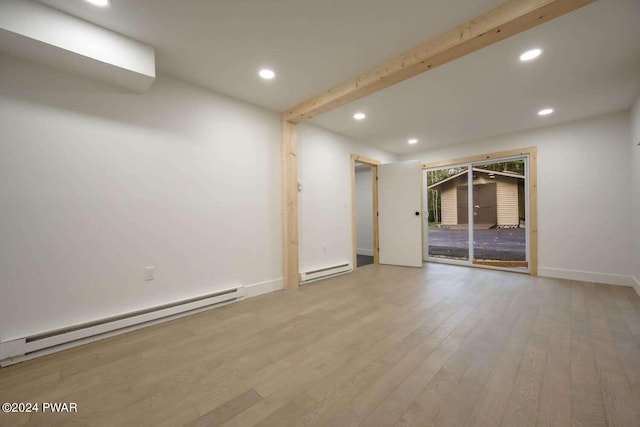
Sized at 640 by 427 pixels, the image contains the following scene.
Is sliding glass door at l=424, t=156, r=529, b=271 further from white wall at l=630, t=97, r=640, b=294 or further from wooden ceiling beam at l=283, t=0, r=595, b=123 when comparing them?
wooden ceiling beam at l=283, t=0, r=595, b=123

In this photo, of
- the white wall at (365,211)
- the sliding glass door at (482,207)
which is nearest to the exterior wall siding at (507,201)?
the sliding glass door at (482,207)

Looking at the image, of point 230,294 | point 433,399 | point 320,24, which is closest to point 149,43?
point 320,24

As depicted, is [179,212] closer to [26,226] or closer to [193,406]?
[26,226]

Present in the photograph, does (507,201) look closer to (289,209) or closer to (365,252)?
(365,252)

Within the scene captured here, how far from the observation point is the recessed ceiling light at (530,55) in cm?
218

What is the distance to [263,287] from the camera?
326 centimetres

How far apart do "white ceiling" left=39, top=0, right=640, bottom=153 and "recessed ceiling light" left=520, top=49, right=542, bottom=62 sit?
0.22ft

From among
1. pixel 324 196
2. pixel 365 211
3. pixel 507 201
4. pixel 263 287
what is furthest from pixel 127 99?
pixel 507 201

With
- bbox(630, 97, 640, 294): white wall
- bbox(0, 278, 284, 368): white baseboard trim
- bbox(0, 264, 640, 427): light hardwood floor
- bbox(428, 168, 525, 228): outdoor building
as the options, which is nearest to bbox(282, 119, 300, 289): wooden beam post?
bbox(0, 278, 284, 368): white baseboard trim

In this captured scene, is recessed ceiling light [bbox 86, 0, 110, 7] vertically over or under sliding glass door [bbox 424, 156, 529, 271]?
over

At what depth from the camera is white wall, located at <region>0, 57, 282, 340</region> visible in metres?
1.84

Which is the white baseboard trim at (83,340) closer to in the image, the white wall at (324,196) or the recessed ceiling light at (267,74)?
the white wall at (324,196)

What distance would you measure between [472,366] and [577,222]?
3682mm

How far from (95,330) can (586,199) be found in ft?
20.2
